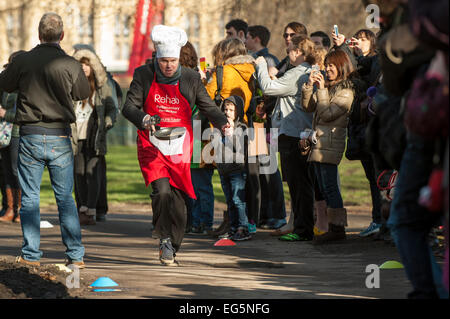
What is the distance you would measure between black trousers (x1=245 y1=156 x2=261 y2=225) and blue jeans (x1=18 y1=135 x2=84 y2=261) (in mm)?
3296

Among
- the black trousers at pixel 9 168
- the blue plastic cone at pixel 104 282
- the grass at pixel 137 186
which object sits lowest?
the grass at pixel 137 186

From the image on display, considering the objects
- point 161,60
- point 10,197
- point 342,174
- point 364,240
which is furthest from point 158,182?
point 342,174

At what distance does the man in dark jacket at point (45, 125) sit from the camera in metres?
7.98

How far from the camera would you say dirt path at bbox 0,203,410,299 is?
260 inches

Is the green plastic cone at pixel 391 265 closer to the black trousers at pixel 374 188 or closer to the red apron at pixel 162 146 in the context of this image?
the red apron at pixel 162 146

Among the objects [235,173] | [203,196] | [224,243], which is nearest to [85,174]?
[203,196]

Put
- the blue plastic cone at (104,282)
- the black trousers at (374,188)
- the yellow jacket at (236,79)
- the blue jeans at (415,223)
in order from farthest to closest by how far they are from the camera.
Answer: the yellow jacket at (236,79)
the black trousers at (374,188)
the blue plastic cone at (104,282)
the blue jeans at (415,223)

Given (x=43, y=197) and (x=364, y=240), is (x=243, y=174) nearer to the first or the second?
(x=364, y=240)

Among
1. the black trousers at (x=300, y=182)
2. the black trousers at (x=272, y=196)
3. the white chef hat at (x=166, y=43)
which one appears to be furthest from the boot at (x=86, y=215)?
the white chef hat at (x=166, y=43)

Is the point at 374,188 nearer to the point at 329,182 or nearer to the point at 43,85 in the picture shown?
the point at 329,182

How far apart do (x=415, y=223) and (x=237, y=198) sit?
218 inches

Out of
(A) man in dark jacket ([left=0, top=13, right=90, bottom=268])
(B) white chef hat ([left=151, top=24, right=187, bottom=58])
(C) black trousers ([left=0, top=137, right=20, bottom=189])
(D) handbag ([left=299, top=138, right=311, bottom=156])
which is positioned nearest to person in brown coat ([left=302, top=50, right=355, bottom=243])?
(D) handbag ([left=299, top=138, right=311, bottom=156])

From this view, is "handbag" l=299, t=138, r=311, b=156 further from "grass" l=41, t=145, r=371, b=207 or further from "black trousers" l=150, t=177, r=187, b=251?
"grass" l=41, t=145, r=371, b=207

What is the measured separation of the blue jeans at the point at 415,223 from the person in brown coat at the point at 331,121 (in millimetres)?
4355
